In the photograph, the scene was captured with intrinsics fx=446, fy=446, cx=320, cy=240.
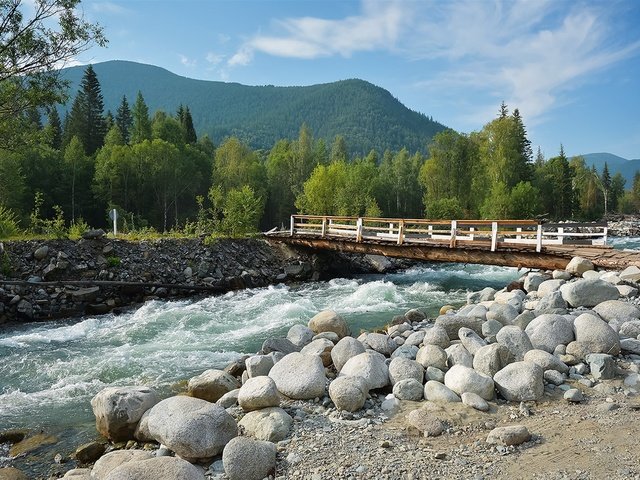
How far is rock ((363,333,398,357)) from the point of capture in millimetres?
7676

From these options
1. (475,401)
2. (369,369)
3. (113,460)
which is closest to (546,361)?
(475,401)

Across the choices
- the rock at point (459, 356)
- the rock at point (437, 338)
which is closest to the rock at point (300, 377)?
the rock at point (459, 356)

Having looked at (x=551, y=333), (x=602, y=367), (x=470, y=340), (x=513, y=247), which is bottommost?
(x=602, y=367)

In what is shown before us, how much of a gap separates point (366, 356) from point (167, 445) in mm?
2904

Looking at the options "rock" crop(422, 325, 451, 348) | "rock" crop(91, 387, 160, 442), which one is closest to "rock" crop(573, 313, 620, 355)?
"rock" crop(422, 325, 451, 348)

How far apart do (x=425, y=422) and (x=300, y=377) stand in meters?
1.80

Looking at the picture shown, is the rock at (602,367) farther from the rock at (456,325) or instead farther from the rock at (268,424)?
the rock at (268,424)

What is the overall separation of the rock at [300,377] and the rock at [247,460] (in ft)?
4.84

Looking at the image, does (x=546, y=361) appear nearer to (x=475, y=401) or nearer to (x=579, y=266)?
(x=475, y=401)

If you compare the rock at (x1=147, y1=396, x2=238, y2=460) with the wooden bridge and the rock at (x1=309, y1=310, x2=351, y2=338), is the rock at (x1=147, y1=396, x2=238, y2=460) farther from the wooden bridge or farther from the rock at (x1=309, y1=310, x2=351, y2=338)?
the wooden bridge

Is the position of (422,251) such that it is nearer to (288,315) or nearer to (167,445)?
(288,315)

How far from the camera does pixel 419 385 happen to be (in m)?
6.04

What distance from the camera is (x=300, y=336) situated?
861cm

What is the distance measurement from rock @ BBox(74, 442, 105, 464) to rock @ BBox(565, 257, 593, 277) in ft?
37.8
